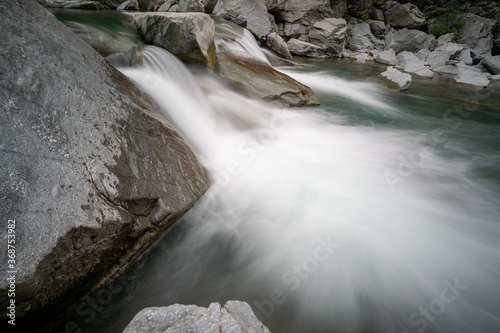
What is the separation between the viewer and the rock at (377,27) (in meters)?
18.2

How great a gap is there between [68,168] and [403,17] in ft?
79.8

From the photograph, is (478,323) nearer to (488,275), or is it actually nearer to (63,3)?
(488,275)

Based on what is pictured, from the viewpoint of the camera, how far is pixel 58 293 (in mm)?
1622

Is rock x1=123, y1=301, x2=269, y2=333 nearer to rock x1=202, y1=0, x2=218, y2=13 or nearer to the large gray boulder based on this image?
the large gray boulder

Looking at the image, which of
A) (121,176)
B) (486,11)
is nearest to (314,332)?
(121,176)

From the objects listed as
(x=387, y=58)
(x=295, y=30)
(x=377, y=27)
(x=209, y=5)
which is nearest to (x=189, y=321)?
(x=209, y=5)

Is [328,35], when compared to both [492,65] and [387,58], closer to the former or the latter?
[387,58]

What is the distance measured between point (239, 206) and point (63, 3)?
61.8ft

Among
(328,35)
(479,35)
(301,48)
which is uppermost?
(479,35)

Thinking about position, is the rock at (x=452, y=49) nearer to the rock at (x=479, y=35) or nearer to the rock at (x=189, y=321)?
the rock at (x=479, y=35)

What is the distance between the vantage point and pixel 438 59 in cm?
1369

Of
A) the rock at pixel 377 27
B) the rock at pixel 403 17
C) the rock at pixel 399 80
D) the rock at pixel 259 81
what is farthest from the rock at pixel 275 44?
the rock at pixel 403 17

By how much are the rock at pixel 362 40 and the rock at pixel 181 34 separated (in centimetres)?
1531

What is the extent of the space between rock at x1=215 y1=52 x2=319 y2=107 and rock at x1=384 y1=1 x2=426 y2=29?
1832 cm
